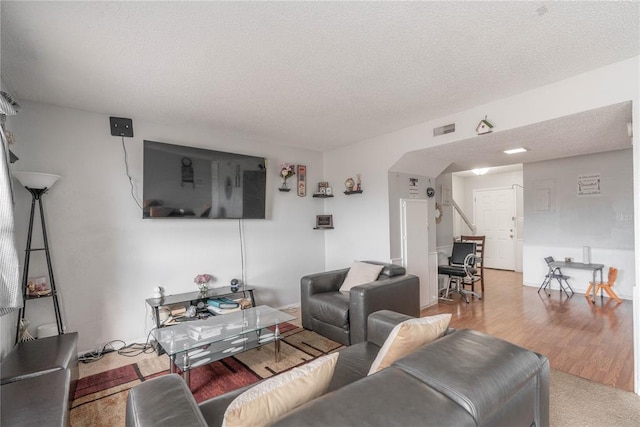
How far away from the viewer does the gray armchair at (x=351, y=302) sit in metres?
2.76

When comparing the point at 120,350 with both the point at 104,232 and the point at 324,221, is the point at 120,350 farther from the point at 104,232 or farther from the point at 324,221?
the point at 324,221

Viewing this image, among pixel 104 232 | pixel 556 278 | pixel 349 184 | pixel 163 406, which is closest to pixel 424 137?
pixel 349 184

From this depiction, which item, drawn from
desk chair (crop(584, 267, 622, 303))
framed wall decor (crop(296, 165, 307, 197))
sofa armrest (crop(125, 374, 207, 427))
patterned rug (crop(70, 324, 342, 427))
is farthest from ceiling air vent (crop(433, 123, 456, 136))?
desk chair (crop(584, 267, 622, 303))

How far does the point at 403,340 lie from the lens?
1.35 meters

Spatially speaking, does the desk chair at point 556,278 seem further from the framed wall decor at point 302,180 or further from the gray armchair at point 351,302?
the framed wall decor at point 302,180

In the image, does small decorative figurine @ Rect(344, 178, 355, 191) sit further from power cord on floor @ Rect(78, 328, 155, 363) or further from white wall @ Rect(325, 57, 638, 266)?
power cord on floor @ Rect(78, 328, 155, 363)

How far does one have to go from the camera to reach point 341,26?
5.68 ft

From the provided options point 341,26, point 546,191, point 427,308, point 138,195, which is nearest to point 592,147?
point 546,191

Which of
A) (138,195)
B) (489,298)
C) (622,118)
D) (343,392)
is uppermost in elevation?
(622,118)

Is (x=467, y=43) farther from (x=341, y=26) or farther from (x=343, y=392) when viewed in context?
(x=343, y=392)

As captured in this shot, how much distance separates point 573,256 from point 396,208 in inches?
134

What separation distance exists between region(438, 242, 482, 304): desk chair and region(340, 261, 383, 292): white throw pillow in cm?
175

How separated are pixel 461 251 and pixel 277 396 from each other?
4.71 metres

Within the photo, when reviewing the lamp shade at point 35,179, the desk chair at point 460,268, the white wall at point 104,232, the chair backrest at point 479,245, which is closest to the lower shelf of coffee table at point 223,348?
the white wall at point 104,232
